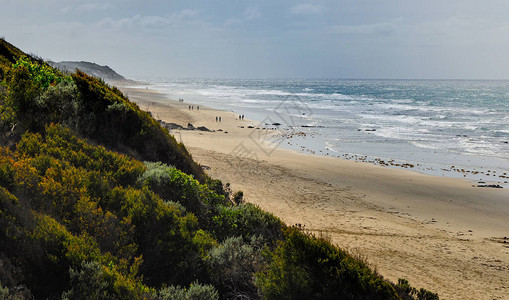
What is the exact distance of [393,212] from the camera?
11.9 meters

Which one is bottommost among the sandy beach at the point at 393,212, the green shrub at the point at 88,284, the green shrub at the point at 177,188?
the sandy beach at the point at 393,212

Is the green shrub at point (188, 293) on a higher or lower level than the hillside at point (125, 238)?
lower

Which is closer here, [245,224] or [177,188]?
[245,224]

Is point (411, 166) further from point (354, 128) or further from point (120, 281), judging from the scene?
point (120, 281)

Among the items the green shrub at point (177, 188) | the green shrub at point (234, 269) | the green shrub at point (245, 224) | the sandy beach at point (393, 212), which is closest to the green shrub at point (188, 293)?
the green shrub at point (234, 269)

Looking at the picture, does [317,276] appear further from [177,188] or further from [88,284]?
[177,188]

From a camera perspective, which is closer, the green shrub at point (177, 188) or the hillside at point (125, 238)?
the hillside at point (125, 238)

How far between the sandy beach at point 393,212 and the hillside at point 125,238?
298 centimetres

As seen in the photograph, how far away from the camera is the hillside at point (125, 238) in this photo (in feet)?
12.2

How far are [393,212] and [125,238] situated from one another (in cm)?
987

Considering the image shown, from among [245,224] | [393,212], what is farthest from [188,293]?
[393,212]

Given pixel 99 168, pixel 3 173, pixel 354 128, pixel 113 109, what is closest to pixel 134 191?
pixel 99 168

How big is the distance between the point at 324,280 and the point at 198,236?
2.13 m

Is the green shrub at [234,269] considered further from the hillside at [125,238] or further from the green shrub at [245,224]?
the green shrub at [245,224]
